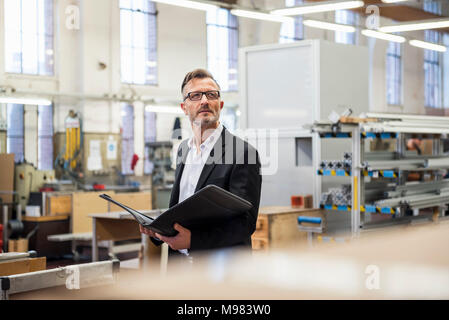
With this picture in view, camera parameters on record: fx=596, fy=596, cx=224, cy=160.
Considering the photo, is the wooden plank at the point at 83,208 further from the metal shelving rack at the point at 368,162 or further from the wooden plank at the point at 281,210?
the metal shelving rack at the point at 368,162

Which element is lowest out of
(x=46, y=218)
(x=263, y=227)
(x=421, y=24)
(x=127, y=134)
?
(x=46, y=218)

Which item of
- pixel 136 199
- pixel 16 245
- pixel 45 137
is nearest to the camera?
pixel 16 245

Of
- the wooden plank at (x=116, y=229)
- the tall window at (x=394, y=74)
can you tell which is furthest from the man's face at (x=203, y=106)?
the tall window at (x=394, y=74)

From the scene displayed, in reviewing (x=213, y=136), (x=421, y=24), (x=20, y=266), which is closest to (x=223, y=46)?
(x=421, y=24)

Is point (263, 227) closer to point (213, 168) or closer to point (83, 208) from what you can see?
point (213, 168)

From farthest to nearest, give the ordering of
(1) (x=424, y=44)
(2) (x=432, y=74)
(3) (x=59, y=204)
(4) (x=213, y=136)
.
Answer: (2) (x=432, y=74)
(1) (x=424, y=44)
(3) (x=59, y=204)
(4) (x=213, y=136)

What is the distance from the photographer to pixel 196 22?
13.2m

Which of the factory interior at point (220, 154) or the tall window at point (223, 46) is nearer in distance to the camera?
the factory interior at point (220, 154)

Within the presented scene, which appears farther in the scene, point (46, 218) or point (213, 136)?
point (46, 218)

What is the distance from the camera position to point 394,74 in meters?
17.8

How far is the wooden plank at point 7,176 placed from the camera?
336 inches

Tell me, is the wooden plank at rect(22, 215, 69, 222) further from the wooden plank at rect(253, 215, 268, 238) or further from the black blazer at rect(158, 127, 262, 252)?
the black blazer at rect(158, 127, 262, 252)

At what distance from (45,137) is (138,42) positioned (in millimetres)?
2872
